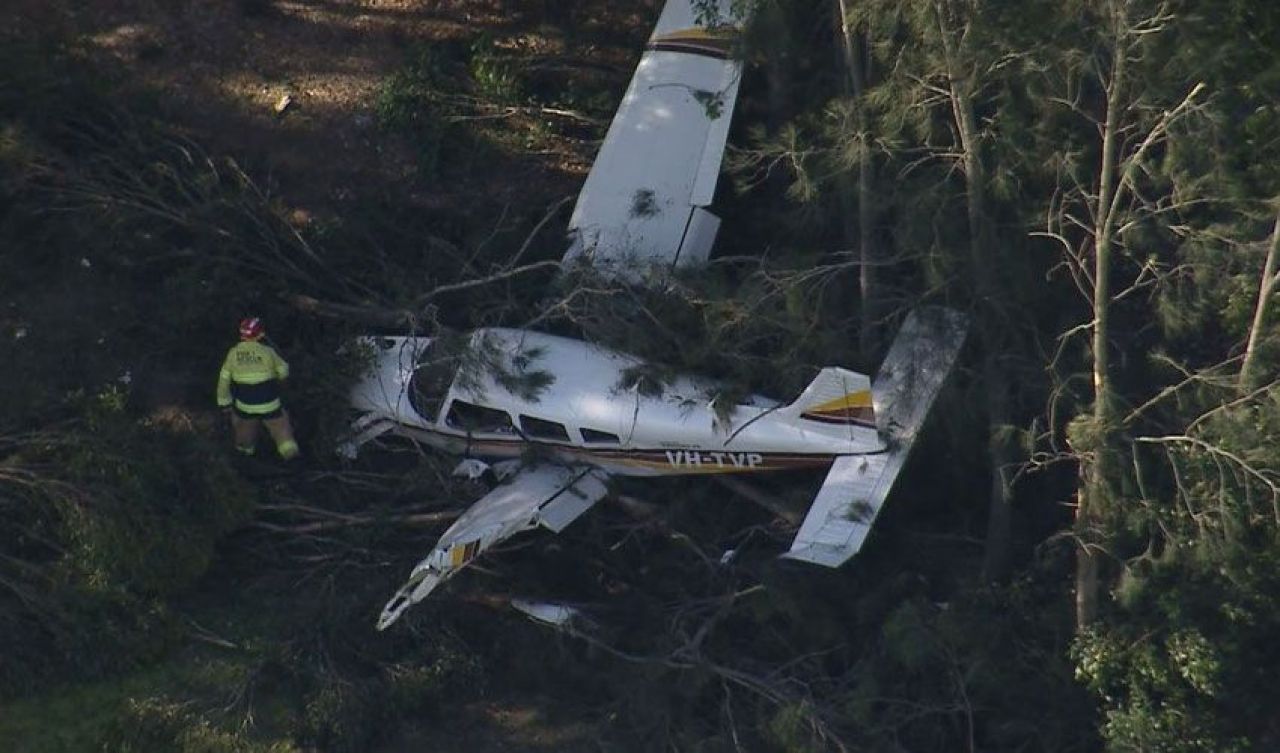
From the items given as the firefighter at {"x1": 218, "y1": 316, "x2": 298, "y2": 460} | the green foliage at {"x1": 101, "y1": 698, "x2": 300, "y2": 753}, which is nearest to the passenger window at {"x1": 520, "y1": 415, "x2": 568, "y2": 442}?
the firefighter at {"x1": 218, "y1": 316, "x2": 298, "y2": 460}

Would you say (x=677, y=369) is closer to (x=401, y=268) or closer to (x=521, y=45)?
(x=401, y=268)

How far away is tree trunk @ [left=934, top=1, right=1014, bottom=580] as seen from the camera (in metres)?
15.0

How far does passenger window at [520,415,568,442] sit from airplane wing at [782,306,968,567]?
237 centimetres

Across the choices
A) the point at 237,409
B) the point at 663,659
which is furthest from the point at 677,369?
the point at 237,409

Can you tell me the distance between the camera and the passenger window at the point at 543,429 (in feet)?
57.5

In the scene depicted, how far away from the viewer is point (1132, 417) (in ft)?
49.4

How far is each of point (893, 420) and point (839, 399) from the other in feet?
1.69

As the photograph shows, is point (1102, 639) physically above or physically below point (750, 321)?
below

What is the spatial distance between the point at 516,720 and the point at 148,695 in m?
3.01

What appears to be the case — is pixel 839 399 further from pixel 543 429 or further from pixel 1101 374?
pixel 543 429

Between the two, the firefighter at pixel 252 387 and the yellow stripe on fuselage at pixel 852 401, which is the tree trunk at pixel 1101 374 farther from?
the firefighter at pixel 252 387

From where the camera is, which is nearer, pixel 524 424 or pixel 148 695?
pixel 148 695

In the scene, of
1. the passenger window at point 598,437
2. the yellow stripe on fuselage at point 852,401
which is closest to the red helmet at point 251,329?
the passenger window at point 598,437

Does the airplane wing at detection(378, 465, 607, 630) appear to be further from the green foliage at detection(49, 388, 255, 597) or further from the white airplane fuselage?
the green foliage at detection(49, 388, 255, 597)
